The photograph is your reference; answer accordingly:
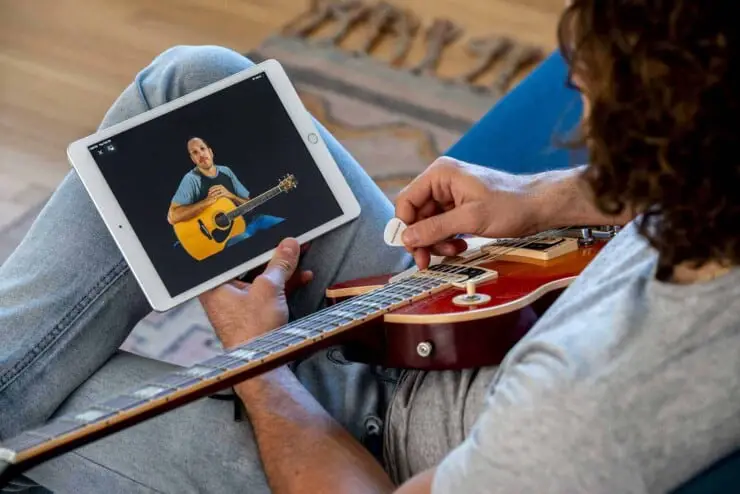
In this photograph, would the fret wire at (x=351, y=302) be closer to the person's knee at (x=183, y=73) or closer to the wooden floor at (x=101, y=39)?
the person's knee at (x=183, y=73)

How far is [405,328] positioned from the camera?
953mm

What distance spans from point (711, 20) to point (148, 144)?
714 millimetres

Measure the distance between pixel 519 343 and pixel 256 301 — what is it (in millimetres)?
377

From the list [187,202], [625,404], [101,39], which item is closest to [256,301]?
[187,202]

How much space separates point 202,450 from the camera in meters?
0.95

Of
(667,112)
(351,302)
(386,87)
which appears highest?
(667,112)

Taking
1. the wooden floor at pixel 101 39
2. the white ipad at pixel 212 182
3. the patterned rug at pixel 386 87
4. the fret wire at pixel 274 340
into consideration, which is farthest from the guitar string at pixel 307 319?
the wooden floor at pixel 101 39

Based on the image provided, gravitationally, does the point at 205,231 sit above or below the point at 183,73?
below

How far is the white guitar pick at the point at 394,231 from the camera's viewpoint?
111 centimetres

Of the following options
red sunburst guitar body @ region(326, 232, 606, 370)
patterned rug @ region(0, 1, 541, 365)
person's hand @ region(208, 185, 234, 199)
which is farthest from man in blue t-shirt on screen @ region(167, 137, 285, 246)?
patterned rug @ region(0, 1, 541, 365)

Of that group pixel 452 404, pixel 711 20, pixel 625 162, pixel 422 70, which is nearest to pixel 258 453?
pixel 452 404

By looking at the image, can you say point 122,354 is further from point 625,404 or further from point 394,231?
point 625,404

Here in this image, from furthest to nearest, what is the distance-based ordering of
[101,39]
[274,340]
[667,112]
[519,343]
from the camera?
[101,39], [274,340], [519,343], [667,112]

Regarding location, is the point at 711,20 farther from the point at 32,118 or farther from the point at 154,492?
the point at 32,118
